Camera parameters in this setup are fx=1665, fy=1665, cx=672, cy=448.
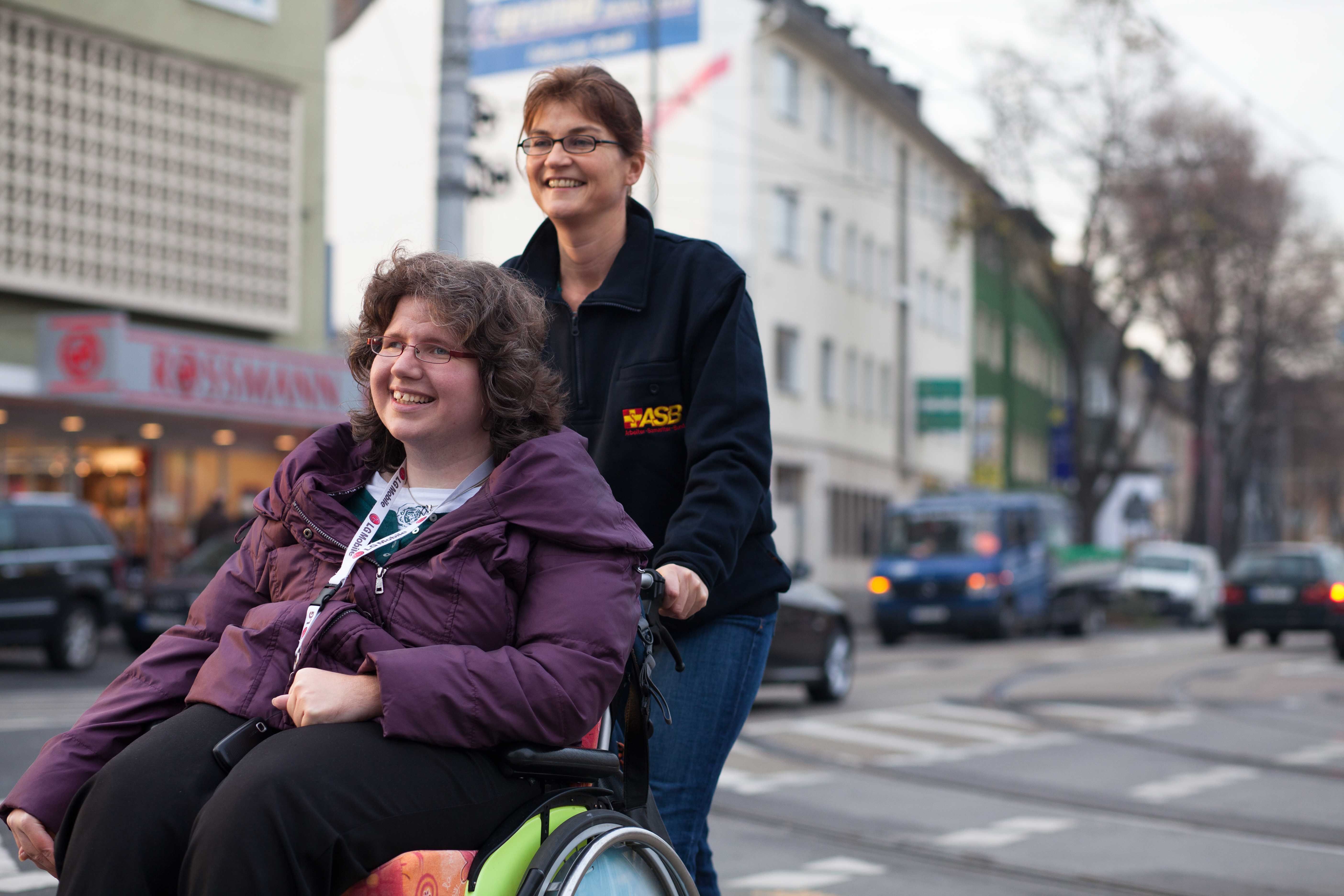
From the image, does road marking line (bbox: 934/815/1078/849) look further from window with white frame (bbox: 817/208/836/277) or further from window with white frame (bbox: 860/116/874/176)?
window with white frame (bbox: 860/116/874/176)

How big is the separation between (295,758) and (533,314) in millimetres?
994

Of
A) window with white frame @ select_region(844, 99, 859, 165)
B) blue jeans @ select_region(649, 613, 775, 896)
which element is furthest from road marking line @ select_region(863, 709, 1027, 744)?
window with white frame @ select_region(844, 99, 859, 165)

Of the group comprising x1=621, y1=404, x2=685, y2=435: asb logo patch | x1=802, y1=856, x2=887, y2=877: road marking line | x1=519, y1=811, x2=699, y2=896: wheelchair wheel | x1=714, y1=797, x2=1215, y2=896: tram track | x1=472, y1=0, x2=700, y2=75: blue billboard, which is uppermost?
x1=472, y1=0, x2=700, y2=75: blue billboard

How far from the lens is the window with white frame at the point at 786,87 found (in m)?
36.3

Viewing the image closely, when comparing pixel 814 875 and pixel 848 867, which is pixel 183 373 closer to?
pixel 848 867

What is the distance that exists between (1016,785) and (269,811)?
7415 mm

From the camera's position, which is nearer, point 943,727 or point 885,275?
point 943,727

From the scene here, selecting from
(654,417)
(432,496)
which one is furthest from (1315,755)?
(432,496)

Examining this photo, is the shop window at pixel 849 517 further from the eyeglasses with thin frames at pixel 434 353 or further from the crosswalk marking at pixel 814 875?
the eyeglasses with thin frames at pixel 434 353

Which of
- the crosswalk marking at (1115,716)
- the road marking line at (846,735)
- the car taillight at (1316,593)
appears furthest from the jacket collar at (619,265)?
the car taillight at (1316,593)

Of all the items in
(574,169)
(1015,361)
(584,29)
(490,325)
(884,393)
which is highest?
(584,29)

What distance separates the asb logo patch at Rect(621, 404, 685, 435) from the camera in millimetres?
3418

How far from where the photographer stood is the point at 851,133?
41.4m

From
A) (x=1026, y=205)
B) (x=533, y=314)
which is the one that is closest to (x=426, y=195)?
(x=1026, y=205)
